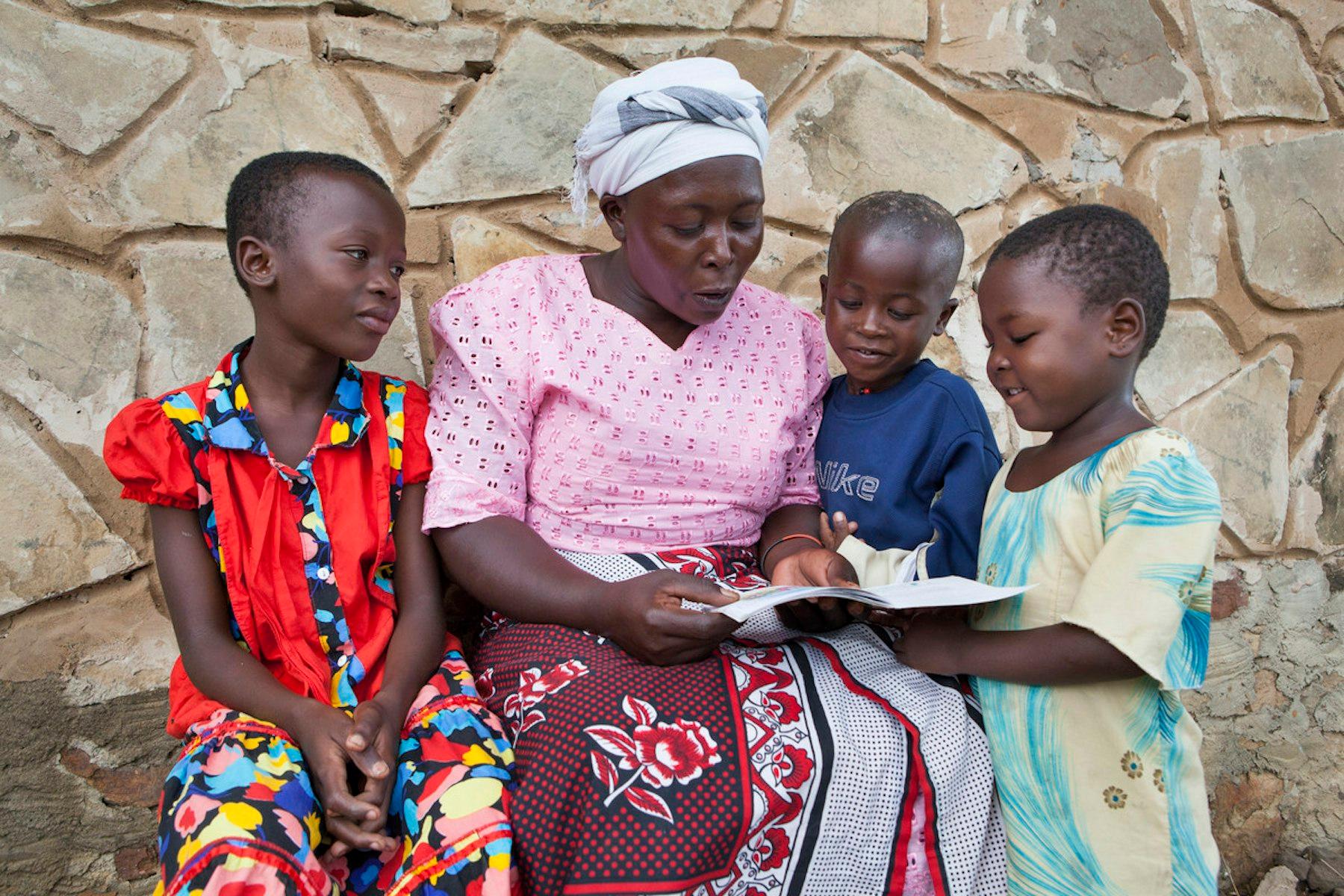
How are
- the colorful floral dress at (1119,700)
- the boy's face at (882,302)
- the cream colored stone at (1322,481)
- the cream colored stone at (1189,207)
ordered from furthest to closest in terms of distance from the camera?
the cream colored stone at (1322,481)
the cream colored stone at (1189,207)
the boy's face at (882,302)
the colorful floral dress at (1119,700)

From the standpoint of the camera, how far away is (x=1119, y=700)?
5.36 feet

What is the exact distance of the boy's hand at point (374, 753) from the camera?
1.57 m

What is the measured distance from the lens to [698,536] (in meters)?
2.11

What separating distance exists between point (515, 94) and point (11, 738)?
1.82 m

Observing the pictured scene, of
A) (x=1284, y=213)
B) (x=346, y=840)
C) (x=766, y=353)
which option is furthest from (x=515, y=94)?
(x=1284, y=213)

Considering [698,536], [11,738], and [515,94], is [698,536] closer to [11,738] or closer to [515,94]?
[515,94]

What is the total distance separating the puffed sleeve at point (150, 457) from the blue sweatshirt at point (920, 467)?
1.27 metres

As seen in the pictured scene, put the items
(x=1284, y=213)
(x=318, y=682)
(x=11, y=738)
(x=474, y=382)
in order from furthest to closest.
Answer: (x=1284, y=213) < (x=11, y=738) < (x=474, y=382) < (x=318, y=682)

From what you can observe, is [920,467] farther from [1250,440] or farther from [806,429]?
[1250,440]

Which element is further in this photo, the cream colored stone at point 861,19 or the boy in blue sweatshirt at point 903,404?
the cream colored stone at point 861,19

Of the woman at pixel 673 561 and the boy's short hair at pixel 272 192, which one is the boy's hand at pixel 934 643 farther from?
the boy's short hair at pixel 272 192

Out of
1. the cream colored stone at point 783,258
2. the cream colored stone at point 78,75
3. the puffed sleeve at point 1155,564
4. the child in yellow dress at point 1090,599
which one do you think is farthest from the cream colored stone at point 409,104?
the puffed sleeve at point 1155,564

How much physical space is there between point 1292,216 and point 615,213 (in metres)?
2.25

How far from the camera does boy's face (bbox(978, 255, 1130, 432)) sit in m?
1.72
